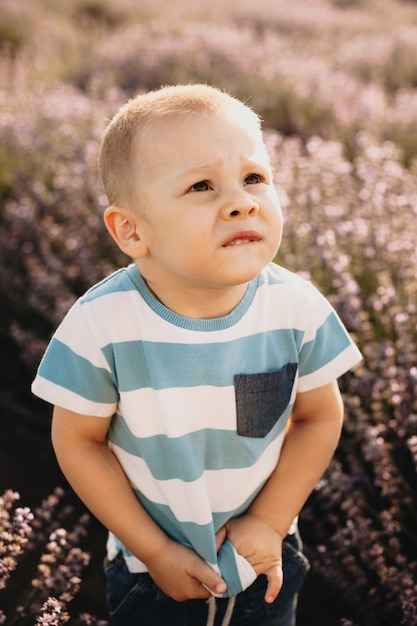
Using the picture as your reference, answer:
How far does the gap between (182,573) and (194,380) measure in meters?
0.39

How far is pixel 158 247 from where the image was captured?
1403 millimetres

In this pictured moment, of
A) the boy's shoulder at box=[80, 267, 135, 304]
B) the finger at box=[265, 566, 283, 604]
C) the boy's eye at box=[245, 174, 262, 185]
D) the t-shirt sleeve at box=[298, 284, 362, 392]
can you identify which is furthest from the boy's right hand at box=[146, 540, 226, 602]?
the boy's eye at box=[245, 174, 262, 185]

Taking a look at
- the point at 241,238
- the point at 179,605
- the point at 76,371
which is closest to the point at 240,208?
the point at 241,238

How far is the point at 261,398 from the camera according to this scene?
4.93 feet

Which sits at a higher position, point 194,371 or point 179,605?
point 194,371

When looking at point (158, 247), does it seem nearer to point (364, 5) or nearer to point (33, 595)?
point (33, 595)

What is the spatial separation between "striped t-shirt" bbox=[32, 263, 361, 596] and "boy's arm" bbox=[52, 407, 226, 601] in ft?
0.13

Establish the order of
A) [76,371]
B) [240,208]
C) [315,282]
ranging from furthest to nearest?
[315,282] → [76,371] → [240,208]

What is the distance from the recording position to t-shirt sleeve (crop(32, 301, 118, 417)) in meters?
1.43

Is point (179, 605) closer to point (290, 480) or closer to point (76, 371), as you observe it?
point (290, 480)

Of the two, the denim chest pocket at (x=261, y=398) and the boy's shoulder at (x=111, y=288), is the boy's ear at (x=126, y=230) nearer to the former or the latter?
the boy's shoulder at (x=111, y=288)

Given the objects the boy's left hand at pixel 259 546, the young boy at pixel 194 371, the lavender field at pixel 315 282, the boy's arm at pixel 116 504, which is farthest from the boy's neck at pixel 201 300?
the lavender field at pixel 315 282

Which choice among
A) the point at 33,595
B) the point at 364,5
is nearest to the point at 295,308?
the point at 33,595

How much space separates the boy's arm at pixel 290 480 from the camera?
154 centimetres
